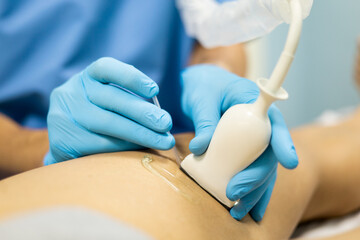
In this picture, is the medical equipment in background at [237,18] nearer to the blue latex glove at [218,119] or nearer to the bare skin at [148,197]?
the blue latex glove at [218,119]

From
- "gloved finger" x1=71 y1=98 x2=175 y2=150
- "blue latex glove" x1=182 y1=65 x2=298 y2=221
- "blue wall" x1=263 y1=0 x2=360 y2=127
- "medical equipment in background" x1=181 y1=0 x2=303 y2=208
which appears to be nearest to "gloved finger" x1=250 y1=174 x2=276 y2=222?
"blue latex glove" x1=182 y1=65 x2=298 y2=221

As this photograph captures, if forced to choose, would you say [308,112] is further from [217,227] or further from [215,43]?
[217,227]

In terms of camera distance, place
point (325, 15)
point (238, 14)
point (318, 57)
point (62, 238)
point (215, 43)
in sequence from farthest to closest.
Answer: point (318, 57) → point (325, 15) → point (215, 43) → point (238, 14) → point (62, 238)

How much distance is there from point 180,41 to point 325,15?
1193 mm

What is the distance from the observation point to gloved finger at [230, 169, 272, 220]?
698mm

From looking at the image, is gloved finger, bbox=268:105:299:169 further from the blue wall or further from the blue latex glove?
the blue wall

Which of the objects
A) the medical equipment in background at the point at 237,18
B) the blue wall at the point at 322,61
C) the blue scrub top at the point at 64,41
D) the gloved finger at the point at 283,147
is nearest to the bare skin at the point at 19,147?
the blue scrub top at the point at 64,41

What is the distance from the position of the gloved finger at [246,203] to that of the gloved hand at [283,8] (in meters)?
0.31

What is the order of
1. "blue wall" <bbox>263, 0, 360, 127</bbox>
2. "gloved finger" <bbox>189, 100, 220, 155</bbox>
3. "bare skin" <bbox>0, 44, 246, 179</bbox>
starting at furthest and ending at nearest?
"blue wall" <bbox>263, 0, 360, 127</bbox>, "bare skin" <bbox>0, 44, 246, 179</bbox>, "gloved finger" <bbox>189, 100, 220, 155</bbox>

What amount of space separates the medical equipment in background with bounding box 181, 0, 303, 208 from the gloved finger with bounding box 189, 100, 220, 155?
0.7 inches

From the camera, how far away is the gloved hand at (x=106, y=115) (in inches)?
28.3

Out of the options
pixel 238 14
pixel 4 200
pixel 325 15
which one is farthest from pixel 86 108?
pixel 325 15

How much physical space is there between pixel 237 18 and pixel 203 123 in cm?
23

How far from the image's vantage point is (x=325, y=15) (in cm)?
216
